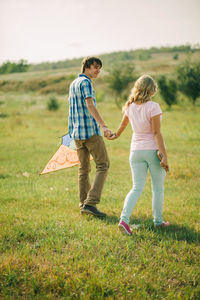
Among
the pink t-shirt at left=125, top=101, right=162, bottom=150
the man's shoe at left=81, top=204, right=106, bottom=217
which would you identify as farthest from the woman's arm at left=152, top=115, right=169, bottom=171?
the man's shoe at left=81, top=204, right=106, bottom=217

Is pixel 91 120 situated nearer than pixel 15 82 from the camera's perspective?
Yes

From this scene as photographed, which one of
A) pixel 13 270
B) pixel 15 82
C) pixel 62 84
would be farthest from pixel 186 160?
pixel 15 82

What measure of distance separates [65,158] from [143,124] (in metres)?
1.92

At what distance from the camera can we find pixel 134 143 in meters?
3.58

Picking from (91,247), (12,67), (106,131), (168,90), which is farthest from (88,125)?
(12,67)

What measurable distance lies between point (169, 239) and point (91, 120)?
192 cm

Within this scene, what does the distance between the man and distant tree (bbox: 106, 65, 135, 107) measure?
99.6 ft

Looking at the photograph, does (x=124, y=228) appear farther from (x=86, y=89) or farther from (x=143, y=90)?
(x=86, y=89)

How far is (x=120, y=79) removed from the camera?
34219 mm

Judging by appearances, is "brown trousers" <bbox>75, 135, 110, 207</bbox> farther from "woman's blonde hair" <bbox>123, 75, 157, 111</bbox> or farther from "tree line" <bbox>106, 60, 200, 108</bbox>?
"tree line" <bbox>106, 60, 200, 108</bbox>

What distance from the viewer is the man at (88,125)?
393 centimetres

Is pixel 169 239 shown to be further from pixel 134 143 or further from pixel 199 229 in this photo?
pixel 134 143

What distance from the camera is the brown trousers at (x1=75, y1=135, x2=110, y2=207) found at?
4094 mm

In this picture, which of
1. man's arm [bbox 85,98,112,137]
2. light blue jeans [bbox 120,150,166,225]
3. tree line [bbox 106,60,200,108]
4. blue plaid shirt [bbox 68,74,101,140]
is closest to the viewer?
light blue jeans [bbox 120,150,166,225]
